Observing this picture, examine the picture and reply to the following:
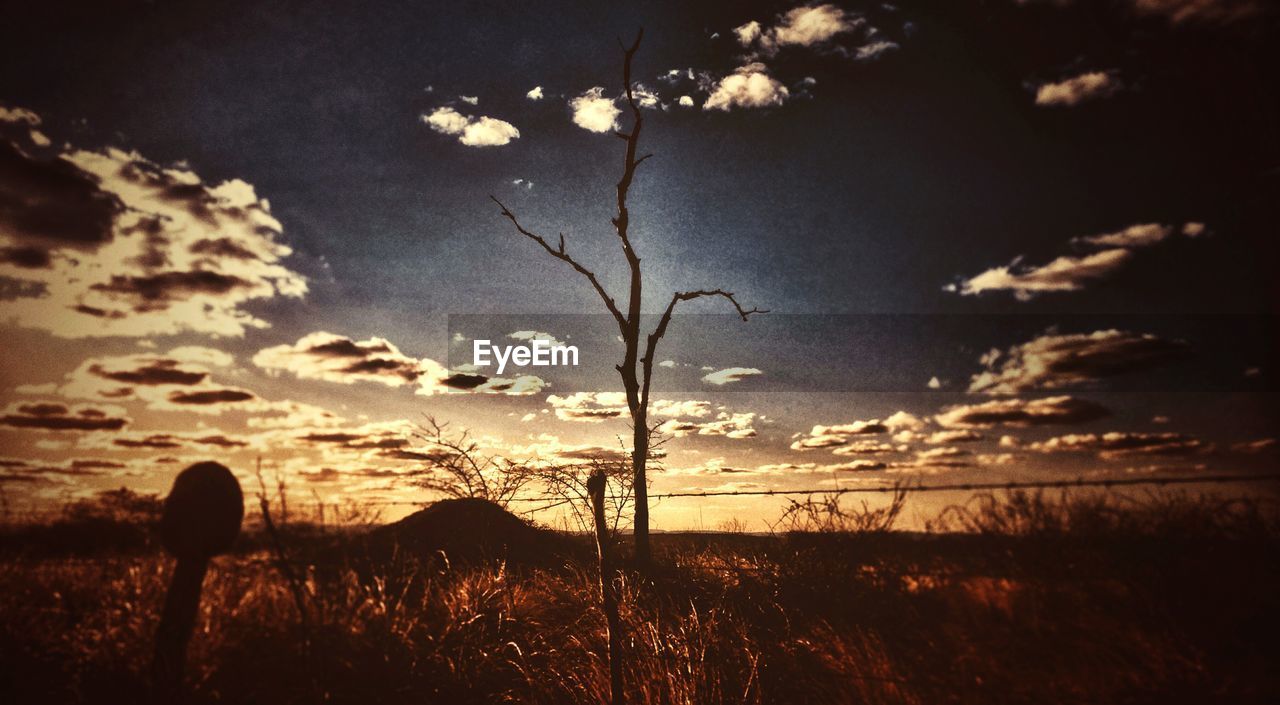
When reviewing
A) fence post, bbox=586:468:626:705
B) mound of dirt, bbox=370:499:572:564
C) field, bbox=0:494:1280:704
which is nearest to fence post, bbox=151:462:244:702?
field, bbox=0:494:1280:704

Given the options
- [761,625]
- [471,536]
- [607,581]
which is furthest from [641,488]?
[471,536]

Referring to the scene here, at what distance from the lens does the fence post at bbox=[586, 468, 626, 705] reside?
406cm

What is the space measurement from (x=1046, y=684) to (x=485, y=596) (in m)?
5.99

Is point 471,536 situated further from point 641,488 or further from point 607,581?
point 607,581

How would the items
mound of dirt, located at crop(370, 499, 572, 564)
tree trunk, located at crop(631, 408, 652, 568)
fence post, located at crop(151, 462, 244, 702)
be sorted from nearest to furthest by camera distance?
fence post, located at crop(151, 462, 244, 702), tree trunk, located at crop(631, 408, 652, 568), mound of dirt, located at crop(370, 499, 572, 564)

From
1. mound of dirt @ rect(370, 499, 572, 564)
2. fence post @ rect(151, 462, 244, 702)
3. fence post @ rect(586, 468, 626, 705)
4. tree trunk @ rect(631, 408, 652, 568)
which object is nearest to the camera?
fence post @ rect(586, 468, 626, 705)

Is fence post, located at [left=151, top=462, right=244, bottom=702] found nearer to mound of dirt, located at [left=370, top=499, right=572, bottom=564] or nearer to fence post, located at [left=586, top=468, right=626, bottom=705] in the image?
fence post, located at [left=586, top=468, right=626, bottom=705]

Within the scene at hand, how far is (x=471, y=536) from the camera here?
55.2ft

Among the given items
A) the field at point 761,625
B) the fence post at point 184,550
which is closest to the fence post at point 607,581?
the field at point 761,625

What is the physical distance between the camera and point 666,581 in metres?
8.72

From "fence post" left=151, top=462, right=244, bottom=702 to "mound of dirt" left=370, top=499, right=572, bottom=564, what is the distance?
5503 mm

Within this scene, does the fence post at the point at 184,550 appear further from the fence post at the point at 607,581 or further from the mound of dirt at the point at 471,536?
the mound of dirt at the point at 471,536

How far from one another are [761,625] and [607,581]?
332cm

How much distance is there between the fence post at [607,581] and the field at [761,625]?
73 centimetres
